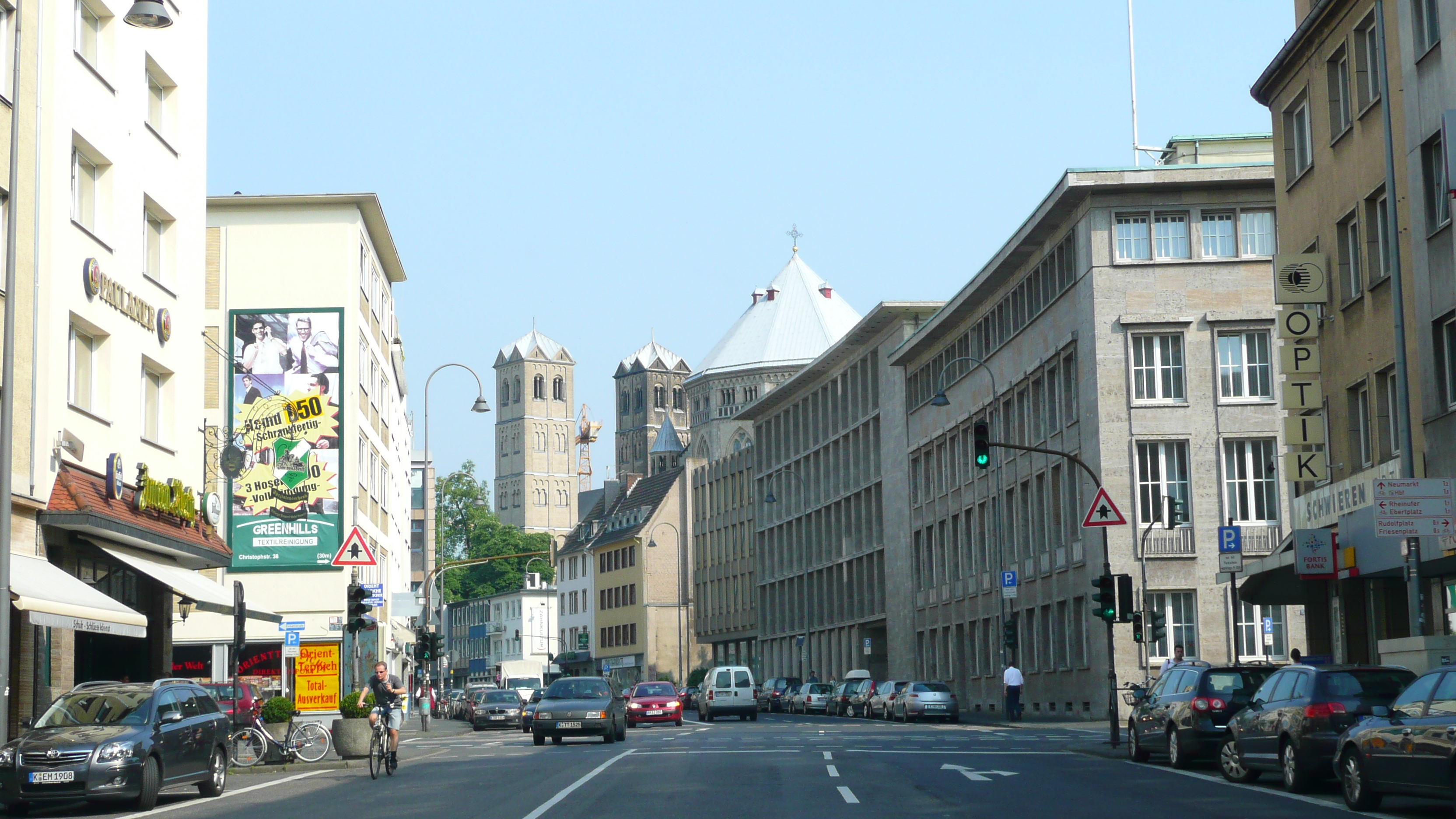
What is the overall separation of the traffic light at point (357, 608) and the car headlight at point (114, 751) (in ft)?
40.5

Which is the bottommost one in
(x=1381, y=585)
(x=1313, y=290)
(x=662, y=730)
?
(x=662, y=730)

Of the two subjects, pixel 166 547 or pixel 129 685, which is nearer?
pixel 129 685

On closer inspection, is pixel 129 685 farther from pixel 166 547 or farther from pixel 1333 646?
pixel 1333 646

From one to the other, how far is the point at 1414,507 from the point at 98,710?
15.6m

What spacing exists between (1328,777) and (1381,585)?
12.5 m

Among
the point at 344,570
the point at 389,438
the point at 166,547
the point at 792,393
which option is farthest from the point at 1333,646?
the point at 792,393

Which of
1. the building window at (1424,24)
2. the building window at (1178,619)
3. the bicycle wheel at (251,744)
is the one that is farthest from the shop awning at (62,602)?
the building window at (1178,619)

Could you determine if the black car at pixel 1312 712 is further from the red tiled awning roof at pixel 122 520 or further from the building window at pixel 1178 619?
the building window at pixel 1178 619

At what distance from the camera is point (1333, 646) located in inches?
1352

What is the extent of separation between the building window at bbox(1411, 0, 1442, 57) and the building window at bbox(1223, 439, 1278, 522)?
24248mm

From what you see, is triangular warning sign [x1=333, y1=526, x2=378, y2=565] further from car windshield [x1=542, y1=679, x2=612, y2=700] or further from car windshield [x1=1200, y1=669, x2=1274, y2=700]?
car windshield [x1=1200, y1=669, x2=1274, y2=700]

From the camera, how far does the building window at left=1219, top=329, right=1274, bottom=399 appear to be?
50781 mm

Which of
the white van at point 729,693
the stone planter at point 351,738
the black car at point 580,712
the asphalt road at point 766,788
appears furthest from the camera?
the white van at point 729,693

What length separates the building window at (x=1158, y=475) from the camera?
2012 inches
